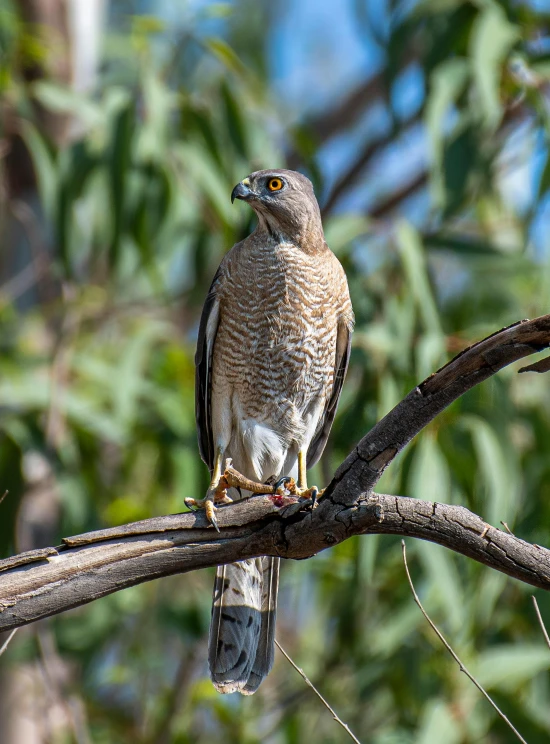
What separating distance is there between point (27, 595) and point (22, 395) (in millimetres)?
2743

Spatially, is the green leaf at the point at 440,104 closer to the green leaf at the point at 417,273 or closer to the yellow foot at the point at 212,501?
the green leaf at the point at 417,273

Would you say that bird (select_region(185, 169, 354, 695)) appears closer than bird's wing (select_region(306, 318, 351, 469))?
Yes

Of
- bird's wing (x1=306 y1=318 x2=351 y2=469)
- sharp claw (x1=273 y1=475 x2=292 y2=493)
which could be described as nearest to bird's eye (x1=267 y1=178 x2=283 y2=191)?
bird's wing (x1=306 y1=318 x2=351 y2=469)

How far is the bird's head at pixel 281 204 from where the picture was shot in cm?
355

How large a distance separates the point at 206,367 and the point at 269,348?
0.34 m

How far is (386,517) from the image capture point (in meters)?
2.21

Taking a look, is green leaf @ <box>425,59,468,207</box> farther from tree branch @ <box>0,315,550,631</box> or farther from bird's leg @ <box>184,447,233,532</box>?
tree branch @ <box>0,315,550,631</box>

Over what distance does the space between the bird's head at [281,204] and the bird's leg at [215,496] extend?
0.83 metres

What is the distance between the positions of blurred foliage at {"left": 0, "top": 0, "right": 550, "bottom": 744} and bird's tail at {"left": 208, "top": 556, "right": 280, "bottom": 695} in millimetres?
643

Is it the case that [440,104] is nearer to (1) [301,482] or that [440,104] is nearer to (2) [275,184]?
(2) [275,184]

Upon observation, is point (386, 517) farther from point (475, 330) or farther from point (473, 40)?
point (473, 40)

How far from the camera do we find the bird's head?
3547 millimetres

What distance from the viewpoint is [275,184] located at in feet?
11.7

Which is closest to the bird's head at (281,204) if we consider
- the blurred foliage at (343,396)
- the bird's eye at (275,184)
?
the bird's eye at (275,184)
